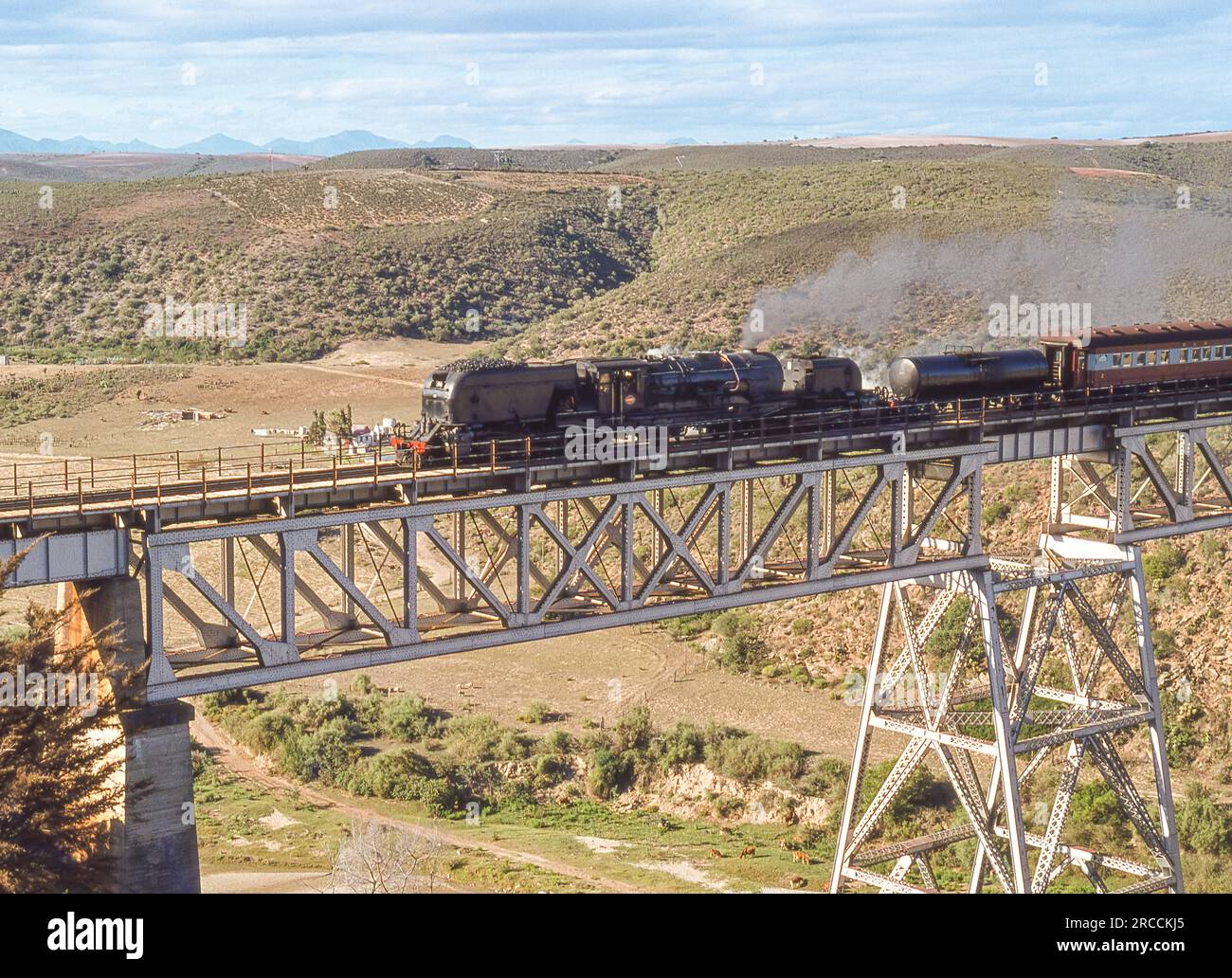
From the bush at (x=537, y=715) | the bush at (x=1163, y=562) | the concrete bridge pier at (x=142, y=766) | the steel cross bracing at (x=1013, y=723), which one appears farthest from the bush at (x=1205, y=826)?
the concrete bridge pier at (x=142, y=766)

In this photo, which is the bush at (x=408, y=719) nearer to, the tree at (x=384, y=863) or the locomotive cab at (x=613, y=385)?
the tree at (x=384, y=863)

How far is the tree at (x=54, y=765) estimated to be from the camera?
17172 mm

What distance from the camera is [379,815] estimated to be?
3344 centimetres

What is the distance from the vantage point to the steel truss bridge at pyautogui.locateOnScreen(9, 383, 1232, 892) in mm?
18891

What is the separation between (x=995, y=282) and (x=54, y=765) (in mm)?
66047

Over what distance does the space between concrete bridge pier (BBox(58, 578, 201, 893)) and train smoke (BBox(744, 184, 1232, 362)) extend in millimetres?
44819

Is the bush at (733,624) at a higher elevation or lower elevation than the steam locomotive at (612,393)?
lower

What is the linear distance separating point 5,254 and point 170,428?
4071cm

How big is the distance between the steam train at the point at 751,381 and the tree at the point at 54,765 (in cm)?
657

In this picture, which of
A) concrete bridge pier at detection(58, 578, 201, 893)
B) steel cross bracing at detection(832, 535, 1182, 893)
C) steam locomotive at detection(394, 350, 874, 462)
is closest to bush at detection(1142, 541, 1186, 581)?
steel cross bracing at detection(832, 535, 1182, 893)

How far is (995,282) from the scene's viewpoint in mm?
77000
